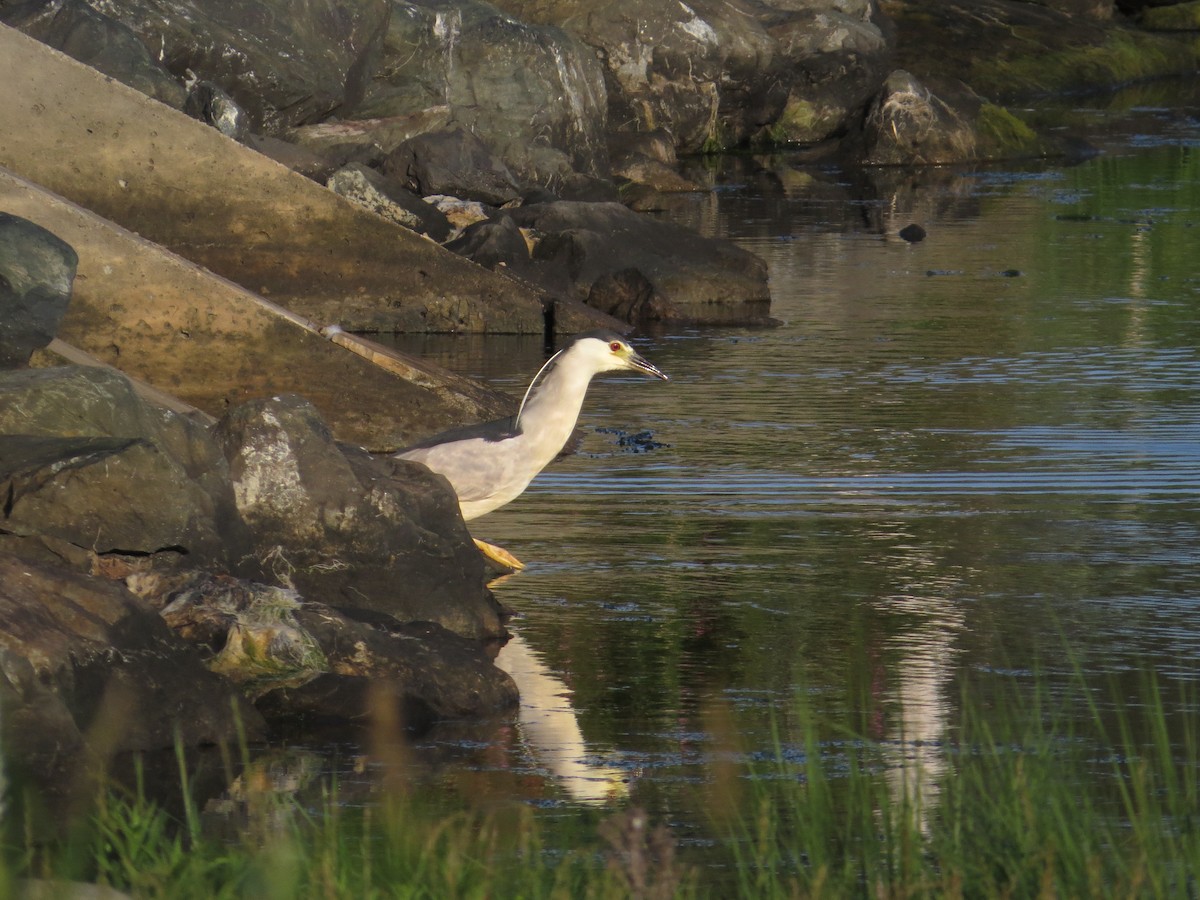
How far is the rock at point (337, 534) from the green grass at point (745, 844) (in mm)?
1865

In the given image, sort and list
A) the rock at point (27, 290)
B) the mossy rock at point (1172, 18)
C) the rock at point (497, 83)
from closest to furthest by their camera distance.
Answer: the rock at point (27, 290)
the rock at point (497, 83)
the mossy rock at point (1172, 18)

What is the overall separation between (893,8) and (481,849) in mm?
40871

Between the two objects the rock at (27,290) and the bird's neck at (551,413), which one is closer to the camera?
the bird's neck at (551,413)

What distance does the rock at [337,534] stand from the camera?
8.33 m

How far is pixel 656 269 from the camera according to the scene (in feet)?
61.3

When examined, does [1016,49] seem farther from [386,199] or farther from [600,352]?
[600,352]

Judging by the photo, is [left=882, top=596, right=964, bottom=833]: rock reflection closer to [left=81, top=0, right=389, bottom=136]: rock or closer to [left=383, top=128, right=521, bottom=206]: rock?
[left=81, top=0, right=389, bottom=136]: rock

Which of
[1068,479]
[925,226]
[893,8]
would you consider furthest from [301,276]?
[893,8]

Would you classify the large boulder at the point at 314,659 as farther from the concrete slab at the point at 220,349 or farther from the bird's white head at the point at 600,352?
the concrete slab at the point at 220,349

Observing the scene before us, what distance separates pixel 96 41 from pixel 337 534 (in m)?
11.8

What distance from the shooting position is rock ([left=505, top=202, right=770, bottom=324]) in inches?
714

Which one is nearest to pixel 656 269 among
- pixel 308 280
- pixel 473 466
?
pixel 308 280

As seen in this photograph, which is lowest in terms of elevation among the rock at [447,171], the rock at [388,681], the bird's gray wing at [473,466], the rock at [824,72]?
the rock at [388,681]

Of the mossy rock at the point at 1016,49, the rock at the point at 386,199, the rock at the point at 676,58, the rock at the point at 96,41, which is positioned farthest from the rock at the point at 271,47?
the mossy rock at the point at 1016,49
